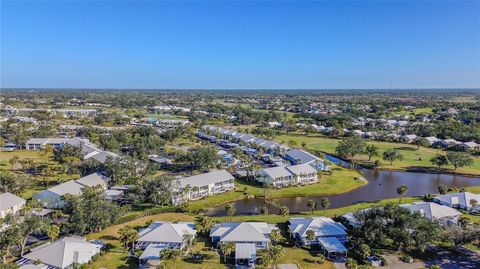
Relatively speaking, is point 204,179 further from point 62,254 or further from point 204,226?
point 62,254

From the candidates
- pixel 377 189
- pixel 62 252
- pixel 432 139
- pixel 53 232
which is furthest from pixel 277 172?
pixel 432 139

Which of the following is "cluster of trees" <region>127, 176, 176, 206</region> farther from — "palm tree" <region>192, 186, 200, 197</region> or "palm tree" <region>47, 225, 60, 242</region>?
"palm tree" <region>47, 225, 60, 242</region>

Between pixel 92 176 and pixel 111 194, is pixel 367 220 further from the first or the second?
pixel 92 176

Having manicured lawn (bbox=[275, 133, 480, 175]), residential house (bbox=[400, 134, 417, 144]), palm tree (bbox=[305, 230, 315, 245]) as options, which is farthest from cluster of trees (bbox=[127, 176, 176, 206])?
residential house (bbox=[400, 134, 417, 144])

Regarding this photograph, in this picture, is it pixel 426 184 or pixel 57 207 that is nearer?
pixel 57 207

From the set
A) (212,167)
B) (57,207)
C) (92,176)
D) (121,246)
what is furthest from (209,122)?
(121,246)

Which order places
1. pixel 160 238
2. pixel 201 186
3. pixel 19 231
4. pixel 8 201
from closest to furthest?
Result: 1. pixel 19 231
2. pixel 160 238
3. pixel 8 201
4. pixel 201 186

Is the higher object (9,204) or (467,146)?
(467,146)

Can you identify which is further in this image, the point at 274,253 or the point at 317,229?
the point at 317,229
